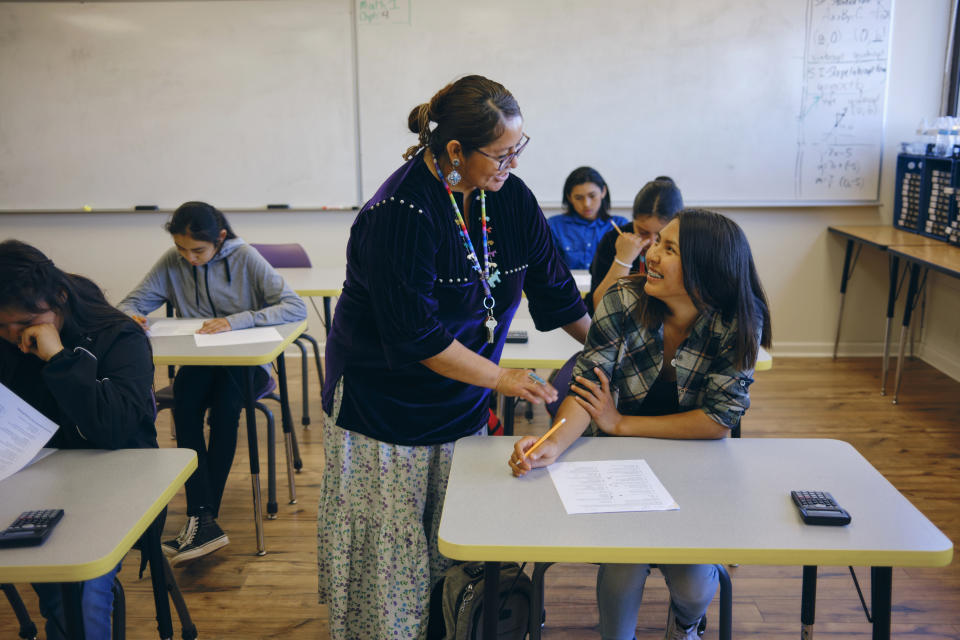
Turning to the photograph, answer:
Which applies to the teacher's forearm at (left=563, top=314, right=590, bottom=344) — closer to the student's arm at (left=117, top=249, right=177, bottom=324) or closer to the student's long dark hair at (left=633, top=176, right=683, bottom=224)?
the student's long dark hair at (left=633, top=176, right=683, bottom=224)

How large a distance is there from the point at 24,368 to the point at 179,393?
0.97 metres

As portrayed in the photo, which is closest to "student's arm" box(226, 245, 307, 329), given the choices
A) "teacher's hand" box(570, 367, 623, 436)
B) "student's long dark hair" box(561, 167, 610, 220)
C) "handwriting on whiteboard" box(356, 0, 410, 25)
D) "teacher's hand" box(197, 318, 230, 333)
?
"teacher's hand" box(197, 318, 230, 333)

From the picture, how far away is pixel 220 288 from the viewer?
9.55 feet

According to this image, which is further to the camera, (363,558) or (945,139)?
(945,139)

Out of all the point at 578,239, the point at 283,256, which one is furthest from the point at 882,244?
the point at 283,256

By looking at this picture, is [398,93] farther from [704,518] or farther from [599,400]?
[704,518]

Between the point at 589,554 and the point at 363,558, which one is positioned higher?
the point at 589,554

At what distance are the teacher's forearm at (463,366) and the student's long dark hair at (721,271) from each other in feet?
1.53

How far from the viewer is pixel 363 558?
187 cm

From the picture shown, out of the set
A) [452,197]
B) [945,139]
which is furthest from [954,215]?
[452,197]

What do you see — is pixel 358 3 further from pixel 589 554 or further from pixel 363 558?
pixel 589 554

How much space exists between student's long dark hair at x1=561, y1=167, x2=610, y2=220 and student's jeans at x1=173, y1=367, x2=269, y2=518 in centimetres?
186

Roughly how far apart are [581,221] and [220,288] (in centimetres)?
178

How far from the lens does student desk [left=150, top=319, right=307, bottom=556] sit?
7.90 feet
